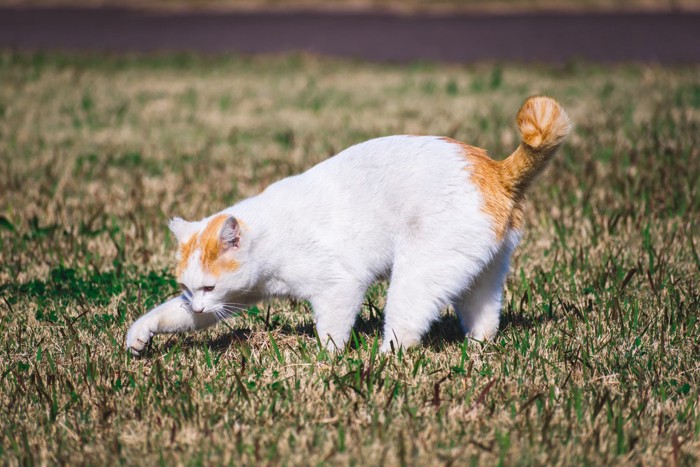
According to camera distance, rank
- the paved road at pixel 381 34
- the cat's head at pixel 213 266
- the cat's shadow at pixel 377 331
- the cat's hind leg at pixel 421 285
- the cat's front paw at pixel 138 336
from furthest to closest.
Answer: the paved road at pixel 381 34 < the cat's shadow at pixel 377 331 < the cat's front paw at pixel 138 336 < the cat's head at pixel 213 266 < the cat's hind leg at pixel 421 285

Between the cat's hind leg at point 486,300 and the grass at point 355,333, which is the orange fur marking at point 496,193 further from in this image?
the grass at point 355,333

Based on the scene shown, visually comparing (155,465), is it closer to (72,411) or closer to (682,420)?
(72,411)

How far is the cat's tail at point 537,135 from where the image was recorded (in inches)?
129

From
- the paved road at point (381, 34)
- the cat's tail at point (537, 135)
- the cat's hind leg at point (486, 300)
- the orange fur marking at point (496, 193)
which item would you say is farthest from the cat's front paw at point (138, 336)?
the paved road at point (381, 34)

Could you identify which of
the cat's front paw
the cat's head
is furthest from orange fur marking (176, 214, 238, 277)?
the cat's front paw

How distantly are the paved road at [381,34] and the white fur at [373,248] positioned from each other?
9002 millimetres

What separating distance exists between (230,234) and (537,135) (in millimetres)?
1256

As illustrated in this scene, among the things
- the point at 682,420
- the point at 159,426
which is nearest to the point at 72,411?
the point at 159,426

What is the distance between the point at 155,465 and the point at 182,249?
44.0 inches

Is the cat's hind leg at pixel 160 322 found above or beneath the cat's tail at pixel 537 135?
beneath

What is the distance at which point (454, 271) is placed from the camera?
10.7ft

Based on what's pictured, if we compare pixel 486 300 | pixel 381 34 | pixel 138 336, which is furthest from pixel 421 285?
pixel 381 34

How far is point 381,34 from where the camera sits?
14.6 meters

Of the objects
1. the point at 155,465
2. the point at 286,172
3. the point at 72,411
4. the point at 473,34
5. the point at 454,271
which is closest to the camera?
the point at 155,465
